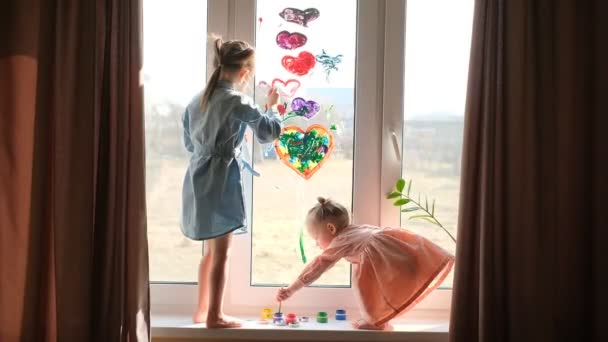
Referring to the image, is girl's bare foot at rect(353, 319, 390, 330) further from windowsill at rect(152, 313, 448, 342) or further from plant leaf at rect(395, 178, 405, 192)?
plant leaf at rect(395, 178, 405, 192)

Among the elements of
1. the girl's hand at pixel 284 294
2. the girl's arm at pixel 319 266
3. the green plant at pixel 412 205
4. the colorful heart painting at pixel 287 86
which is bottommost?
the girl's hand at pixel 284 294

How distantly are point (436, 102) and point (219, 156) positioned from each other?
83 cm

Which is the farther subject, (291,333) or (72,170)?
(291,333)

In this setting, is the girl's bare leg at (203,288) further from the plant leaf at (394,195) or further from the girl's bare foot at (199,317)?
the plant leaf at (394,195)

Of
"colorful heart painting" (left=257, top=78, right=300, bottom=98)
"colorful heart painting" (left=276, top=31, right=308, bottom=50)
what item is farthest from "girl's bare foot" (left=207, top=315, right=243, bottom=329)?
"colorful heart painting" (left=276, top=31, right=308, bottom=50)

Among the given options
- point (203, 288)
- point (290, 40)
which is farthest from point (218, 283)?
point (290, 40)

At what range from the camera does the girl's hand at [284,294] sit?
88.8 inches

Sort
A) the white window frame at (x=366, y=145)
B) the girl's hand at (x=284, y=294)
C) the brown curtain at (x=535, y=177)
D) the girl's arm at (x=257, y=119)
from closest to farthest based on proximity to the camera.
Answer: the brown curtain at (x=535, y=177), the girl's arm at (x=257, y=119), the girl's hand at (x=284, y=294), the white window frame at (x=366, y=145)

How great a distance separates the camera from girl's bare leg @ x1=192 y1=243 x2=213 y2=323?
89.1 inches

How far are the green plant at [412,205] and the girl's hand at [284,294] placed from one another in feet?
1.61

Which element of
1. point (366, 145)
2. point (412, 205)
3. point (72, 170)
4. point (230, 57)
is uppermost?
point (230, 57)

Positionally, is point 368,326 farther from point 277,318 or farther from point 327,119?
point 327,119

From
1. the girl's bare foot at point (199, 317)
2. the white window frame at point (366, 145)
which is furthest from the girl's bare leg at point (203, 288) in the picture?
the white window frame at point (366, 145)

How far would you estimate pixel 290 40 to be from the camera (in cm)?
237
